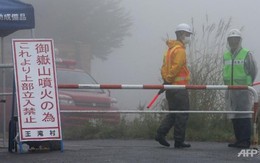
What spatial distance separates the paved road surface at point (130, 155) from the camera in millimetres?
8109

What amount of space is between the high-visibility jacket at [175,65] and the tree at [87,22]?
2143cm

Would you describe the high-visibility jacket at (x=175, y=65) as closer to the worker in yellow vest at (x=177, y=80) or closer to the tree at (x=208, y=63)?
the worker in yellow vest at (x=177, y=80)

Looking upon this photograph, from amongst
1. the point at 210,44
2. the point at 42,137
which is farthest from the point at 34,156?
the point at 210,44

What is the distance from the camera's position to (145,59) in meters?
28.9

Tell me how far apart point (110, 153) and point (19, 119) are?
1082 millimetres

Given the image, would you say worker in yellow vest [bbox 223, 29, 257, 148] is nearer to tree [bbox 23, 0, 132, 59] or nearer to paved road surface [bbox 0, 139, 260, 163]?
paved road surface [bbox 0, 139, 260, 163]

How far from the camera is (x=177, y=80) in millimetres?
9789

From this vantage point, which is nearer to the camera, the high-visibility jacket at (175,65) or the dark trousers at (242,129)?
the high-visibility jacket at (175,65)

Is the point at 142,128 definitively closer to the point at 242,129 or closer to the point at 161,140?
the point at 161,140

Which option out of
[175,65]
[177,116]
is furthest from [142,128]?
[175,65]

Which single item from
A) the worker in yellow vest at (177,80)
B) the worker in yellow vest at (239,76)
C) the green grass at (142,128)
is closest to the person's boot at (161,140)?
the worker in yellow vest at (177,80)

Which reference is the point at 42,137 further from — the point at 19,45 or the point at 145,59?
the point at 145,59

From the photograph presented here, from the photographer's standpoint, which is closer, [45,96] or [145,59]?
[45,96]

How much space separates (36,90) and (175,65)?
5.98 ft
